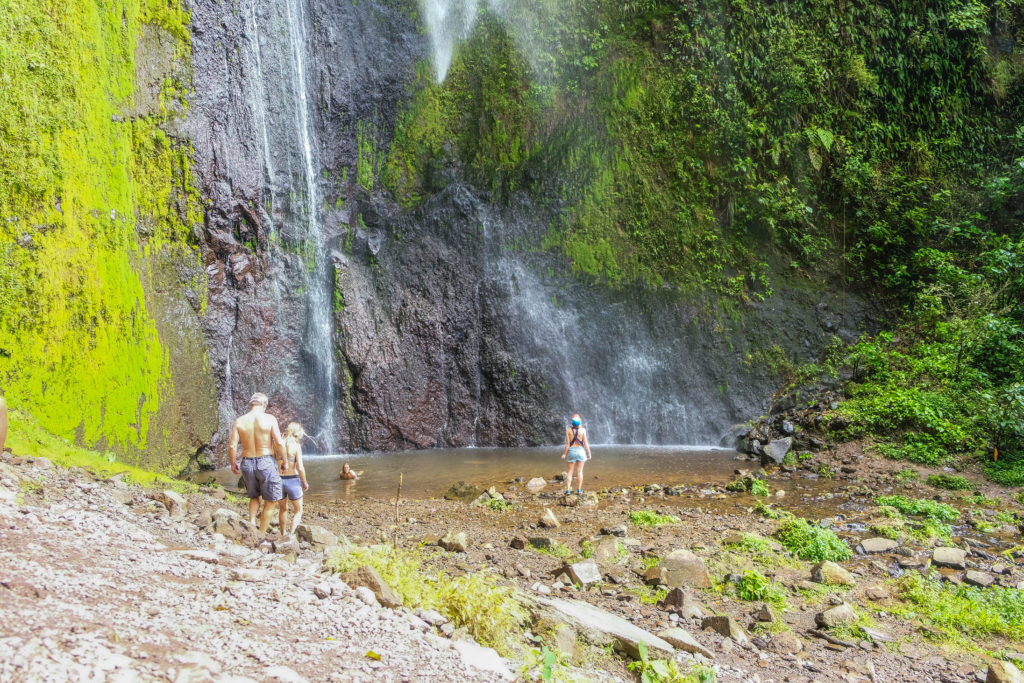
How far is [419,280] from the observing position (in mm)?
17234

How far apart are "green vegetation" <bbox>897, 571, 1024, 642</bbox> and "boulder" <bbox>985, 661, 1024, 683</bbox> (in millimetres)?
868

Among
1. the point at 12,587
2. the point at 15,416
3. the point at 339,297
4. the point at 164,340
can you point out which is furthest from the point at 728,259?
the point at 12,587

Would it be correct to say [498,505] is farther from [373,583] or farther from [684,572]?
[373,583]

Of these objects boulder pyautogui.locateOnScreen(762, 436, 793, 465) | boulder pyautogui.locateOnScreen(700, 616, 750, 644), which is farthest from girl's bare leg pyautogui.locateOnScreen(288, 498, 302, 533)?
boulder pyautogui.locateOnScreen(762, 436, 793, 465)

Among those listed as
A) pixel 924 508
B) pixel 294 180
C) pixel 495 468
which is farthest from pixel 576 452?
pixel 294 180

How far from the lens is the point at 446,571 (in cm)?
636

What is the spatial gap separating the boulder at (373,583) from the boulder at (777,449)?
10553mm

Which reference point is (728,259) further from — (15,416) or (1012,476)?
(15,416)

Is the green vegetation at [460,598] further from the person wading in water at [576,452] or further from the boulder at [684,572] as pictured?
the person wading in water at [576,452]

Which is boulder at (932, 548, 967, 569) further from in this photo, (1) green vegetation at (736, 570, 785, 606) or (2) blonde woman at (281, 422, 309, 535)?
(2) blonde woman at (281, 422, 309, 535)

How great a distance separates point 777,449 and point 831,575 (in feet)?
23.0

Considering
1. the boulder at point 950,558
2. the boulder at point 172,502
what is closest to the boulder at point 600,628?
the boulder at point 172,502

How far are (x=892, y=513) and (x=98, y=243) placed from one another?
12086 millimetres

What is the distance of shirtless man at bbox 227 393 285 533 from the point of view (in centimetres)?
691
